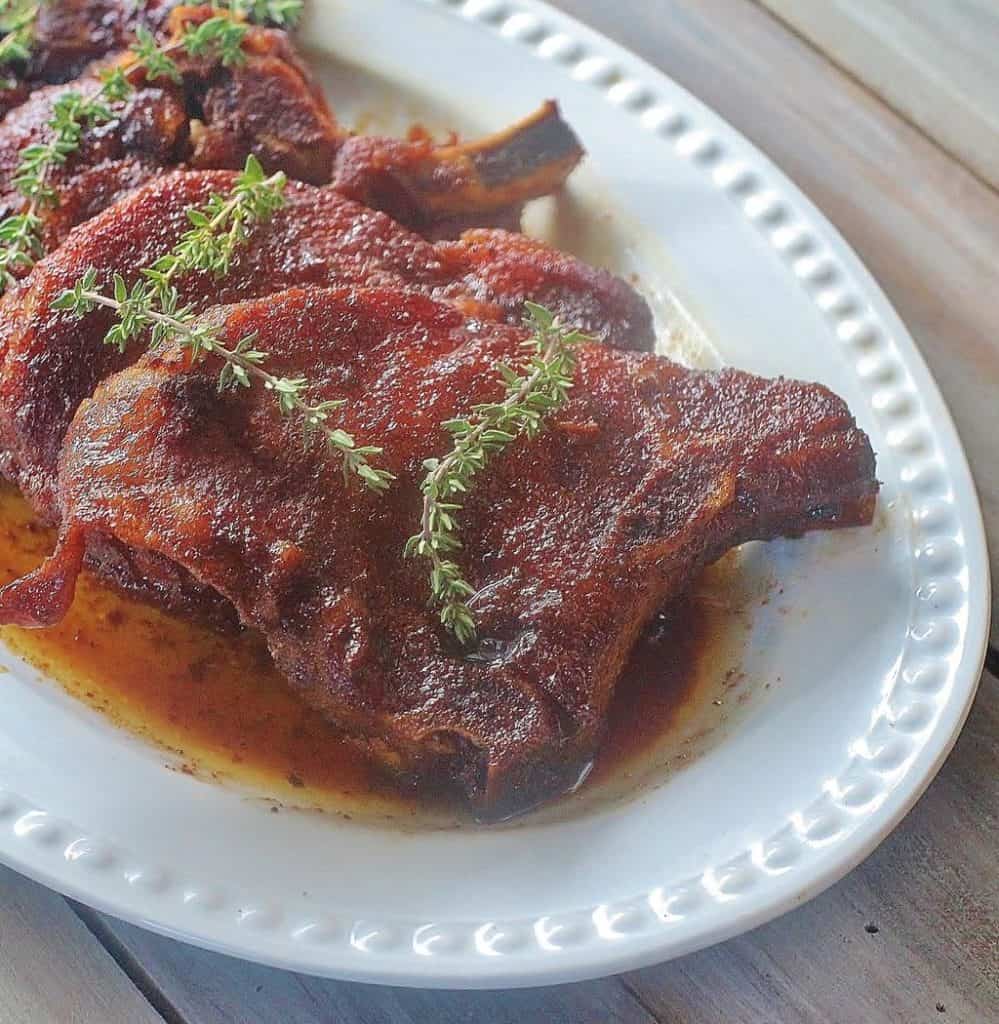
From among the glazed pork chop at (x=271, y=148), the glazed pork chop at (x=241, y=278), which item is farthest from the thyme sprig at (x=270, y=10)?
the glazed pork chop at (x=241, y=278)

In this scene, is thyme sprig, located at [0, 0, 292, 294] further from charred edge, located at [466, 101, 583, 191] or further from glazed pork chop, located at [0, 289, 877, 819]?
charred edge, located at [466, 101, 583, 191]

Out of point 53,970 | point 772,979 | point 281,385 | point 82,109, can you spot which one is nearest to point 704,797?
point 772,979

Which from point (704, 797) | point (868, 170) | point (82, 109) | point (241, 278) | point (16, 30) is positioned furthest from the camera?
point (868, 170)

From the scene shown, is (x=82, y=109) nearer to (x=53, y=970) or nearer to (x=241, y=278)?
(x=241, y=278)

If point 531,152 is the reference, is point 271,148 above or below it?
below

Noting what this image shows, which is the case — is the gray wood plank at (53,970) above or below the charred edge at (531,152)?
below

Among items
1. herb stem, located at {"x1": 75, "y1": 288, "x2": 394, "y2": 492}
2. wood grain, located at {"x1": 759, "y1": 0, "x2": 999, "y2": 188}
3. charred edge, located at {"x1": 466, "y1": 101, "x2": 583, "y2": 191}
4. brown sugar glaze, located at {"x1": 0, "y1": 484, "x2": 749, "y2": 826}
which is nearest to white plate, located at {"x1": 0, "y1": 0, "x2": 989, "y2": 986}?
brown sugar glaze, located at {"x1": 0, "y1": 484, "x2": 749, "y2": 826}

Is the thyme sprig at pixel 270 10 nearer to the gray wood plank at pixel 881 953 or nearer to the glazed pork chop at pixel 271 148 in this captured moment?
the glazed pork chop at pixel 271 148
